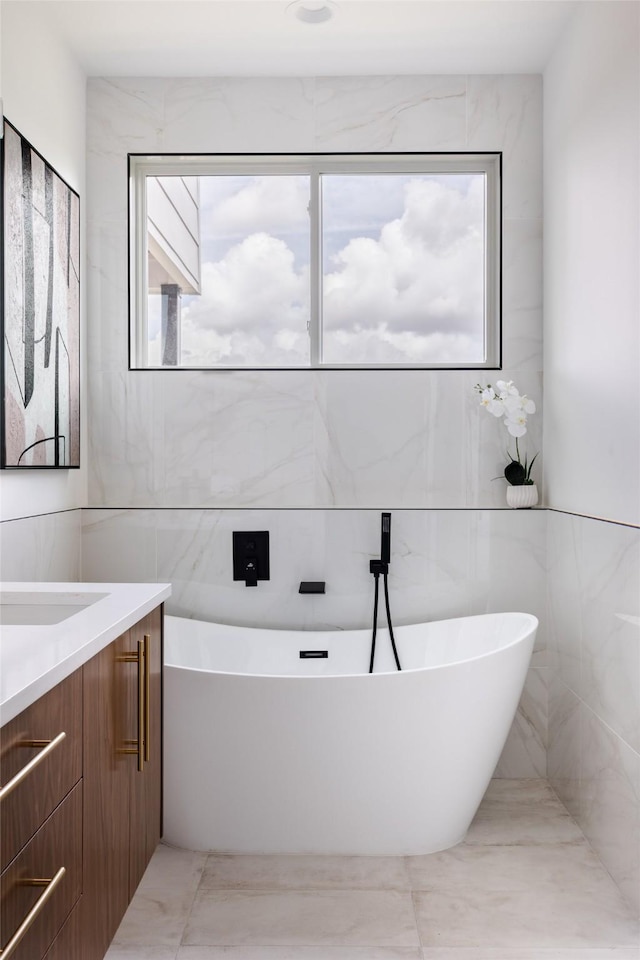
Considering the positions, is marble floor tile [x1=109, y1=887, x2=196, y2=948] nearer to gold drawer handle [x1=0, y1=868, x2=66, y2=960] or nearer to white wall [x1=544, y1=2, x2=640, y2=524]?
gold drawer handle [x1=0, y1=868, x2=66, y2=960]

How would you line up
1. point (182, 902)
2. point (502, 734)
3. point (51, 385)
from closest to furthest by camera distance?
point (182, 902) → point (502, 734) → point (51, 385)

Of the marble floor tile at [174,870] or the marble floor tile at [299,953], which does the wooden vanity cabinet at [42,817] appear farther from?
the marble floor tile at [174,870]

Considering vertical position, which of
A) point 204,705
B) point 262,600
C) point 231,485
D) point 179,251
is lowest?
point 204,705

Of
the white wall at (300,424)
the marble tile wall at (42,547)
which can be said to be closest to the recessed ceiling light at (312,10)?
the white wall at (300,424)

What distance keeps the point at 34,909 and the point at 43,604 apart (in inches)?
31.6

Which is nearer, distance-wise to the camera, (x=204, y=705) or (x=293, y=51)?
(x=204, y=705)

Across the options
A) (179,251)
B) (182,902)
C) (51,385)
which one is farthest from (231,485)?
(182,902)

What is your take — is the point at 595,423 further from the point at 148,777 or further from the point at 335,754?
the point at 148,777

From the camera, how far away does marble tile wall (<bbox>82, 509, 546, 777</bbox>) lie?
9.71ft

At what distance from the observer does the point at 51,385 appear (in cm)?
259

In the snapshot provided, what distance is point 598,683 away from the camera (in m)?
2.39

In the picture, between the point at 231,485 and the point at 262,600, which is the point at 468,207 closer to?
the point at 231,485

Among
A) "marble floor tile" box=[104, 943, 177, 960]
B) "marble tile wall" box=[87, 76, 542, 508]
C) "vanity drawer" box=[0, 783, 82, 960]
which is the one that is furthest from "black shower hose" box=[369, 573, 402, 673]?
"vanity drawer" box=[0, 783, 82, 960]

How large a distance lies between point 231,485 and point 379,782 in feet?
4.29
